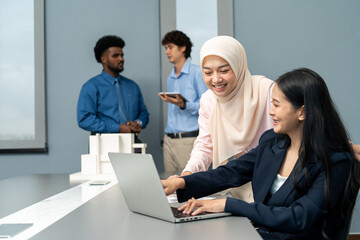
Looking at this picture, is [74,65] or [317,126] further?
[74,65]

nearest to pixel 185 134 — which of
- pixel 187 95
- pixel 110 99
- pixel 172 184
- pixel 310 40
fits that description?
pixel 187 95

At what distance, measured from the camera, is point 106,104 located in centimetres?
350

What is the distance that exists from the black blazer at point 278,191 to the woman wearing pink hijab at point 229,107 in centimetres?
29

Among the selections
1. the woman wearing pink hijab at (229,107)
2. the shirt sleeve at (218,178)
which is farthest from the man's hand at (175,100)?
the shirt sleeve at (218,178)

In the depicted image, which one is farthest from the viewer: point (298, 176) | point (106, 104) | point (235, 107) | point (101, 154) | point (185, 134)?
point (106, 104)

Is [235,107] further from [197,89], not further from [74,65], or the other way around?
[74,65]

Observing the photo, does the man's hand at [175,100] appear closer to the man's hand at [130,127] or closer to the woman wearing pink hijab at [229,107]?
the man's hand at [130,127]

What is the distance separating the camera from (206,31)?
3955mm

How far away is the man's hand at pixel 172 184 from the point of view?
137 centimetres

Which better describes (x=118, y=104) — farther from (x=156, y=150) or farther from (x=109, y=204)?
(x=109, y=204)

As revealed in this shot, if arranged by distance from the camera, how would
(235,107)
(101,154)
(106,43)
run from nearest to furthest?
(235,107), (101,154), (106,43)

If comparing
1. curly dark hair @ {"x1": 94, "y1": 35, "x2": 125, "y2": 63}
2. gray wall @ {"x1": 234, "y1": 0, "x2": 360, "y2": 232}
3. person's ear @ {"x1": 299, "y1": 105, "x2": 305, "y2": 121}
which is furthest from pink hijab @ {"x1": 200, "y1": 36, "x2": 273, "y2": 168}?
gray wall @ {"x1": 234, "y1": 0, "x2": 360, "y2": 232}

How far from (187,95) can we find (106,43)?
88cm

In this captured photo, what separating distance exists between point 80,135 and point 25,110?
59 centimetres
